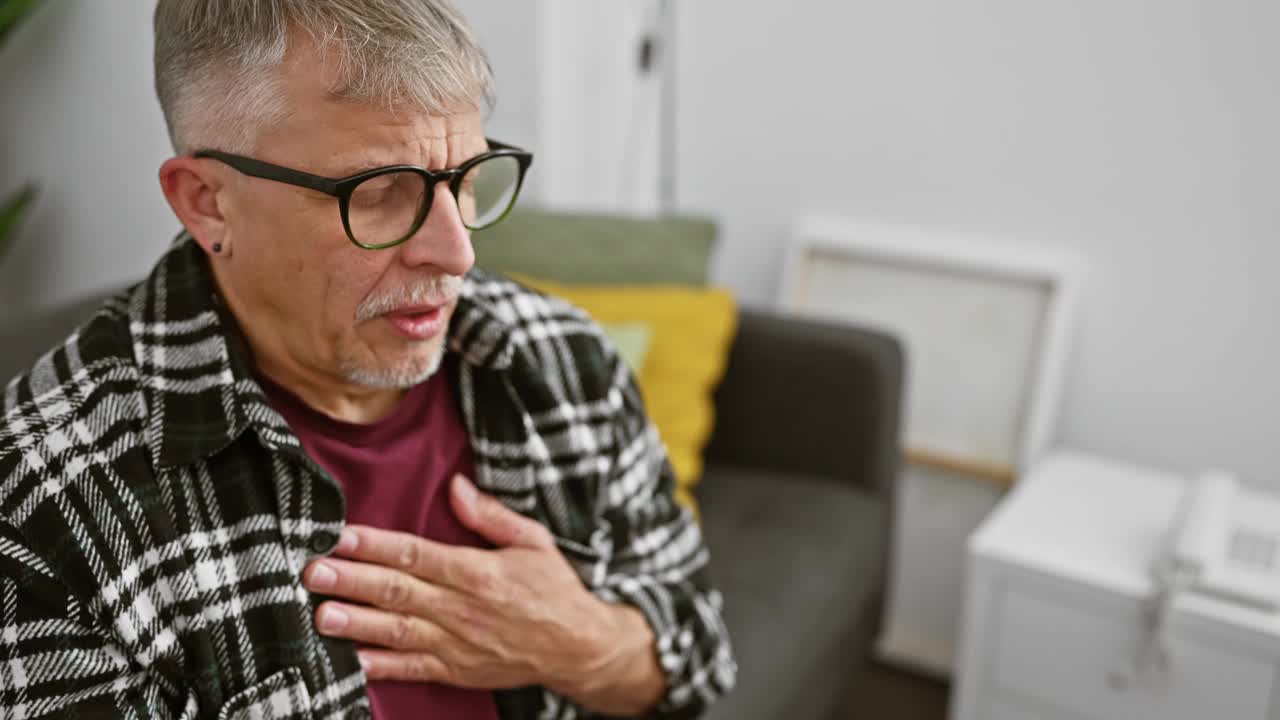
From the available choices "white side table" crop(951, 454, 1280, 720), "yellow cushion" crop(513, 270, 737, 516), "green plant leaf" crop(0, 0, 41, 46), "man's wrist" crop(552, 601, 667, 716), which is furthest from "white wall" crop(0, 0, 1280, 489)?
"man's wrist" crop(552, 601, 667, 716)

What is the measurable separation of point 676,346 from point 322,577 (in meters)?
0.94

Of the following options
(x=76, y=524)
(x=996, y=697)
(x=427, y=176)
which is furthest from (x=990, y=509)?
(x=76, y=524)

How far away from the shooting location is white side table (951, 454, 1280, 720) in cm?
152

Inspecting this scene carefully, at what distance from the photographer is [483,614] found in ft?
3.65

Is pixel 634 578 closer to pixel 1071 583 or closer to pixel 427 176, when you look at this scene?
pixel 427 176

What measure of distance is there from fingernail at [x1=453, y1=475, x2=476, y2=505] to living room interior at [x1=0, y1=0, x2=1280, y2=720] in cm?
54

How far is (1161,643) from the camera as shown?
61.4 inches

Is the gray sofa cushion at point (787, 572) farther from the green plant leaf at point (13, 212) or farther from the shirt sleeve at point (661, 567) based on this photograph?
the green plant leaf at point (13, 212)

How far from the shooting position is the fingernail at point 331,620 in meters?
1.01

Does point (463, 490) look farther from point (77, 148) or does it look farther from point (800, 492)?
point (77, 148)

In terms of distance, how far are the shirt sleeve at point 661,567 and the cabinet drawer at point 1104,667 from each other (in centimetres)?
58

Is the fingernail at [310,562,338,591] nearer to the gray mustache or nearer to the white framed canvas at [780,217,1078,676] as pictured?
the gray mustache

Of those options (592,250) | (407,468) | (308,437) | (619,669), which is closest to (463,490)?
(407,468)

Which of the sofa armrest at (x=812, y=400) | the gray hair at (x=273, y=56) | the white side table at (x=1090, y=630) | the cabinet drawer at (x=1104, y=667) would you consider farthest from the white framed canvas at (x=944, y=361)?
the gray hair at (x=273, y=56)
